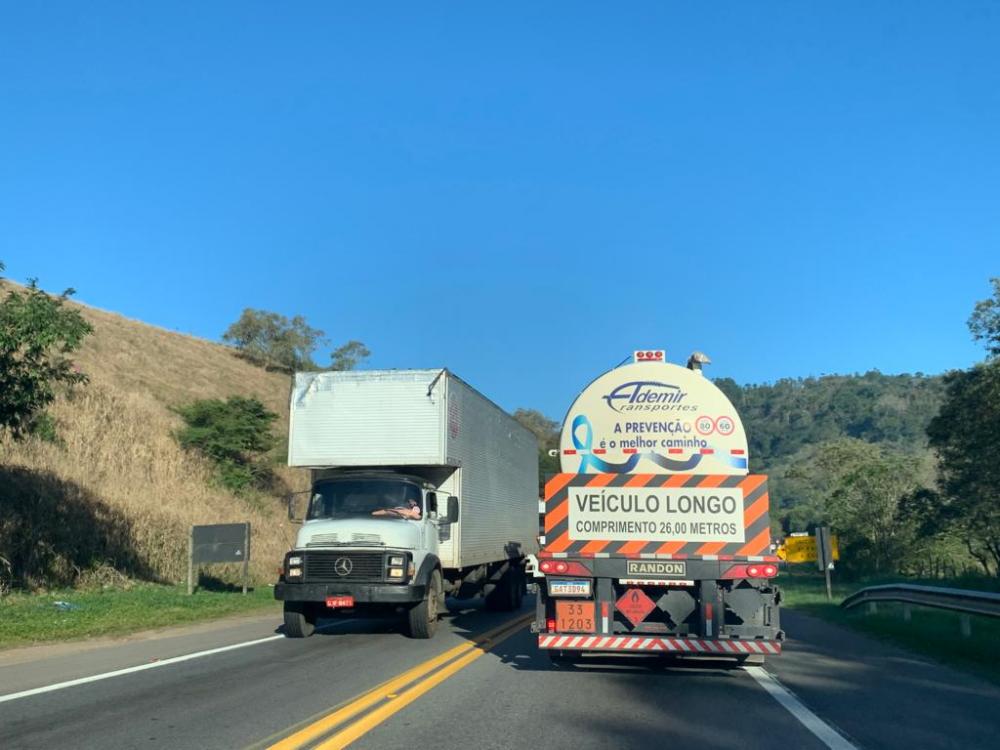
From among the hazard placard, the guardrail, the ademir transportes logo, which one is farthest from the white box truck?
the guardrail

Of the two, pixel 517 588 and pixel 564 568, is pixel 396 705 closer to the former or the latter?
pixel 564 568

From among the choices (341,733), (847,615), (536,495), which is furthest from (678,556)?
(536,495)

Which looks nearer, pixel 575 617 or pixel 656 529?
pixel 575 617

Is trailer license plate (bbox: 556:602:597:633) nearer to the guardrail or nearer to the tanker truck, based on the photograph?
the tanker truck

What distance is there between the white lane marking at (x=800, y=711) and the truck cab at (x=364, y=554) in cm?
502

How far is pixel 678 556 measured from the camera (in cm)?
955

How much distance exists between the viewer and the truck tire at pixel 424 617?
43.0 ft

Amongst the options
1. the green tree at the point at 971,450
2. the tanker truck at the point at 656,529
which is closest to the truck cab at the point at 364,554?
the tanker truck at the point at 656,529

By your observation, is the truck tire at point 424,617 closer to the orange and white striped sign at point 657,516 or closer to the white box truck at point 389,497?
the white box truck at point 389,497

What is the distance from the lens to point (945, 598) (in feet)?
42.5

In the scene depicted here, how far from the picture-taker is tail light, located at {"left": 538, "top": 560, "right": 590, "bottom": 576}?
9633mm

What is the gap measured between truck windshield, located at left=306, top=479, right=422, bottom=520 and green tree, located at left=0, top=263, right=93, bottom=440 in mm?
5094

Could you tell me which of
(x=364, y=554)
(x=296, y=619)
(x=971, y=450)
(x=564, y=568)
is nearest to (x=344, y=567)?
(x=364, y=554)

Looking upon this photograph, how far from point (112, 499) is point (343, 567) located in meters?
13.5
